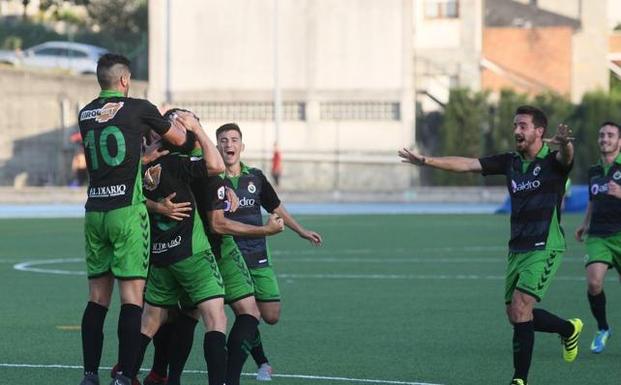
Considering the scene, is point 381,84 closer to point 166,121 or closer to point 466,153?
point 466,153

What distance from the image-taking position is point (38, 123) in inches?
1967

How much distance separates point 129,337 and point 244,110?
4675 cm

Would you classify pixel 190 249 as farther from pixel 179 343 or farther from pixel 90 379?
pixel 90 379

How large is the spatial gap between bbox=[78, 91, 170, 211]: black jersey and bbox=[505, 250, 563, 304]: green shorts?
117 inches

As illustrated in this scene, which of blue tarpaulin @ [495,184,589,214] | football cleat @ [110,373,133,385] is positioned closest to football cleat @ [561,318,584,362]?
football cleat @ [110,373,133,385]

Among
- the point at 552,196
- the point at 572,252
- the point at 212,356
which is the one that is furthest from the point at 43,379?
the point at 572,252

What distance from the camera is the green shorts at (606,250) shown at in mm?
13766

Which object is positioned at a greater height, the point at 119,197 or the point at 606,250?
the point at 119,197

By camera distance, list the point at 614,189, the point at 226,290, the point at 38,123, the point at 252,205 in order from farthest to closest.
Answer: the point at 38,123, the point at 614,189, the point at 252,205, the point at 226,290

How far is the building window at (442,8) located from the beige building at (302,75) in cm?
857

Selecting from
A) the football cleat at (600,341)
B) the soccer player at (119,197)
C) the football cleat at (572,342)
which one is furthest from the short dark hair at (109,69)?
the football cleat at (600,341)

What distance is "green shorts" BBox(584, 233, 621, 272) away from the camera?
542 inches

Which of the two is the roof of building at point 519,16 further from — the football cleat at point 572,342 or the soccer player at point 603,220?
the football cleat at point 572,342

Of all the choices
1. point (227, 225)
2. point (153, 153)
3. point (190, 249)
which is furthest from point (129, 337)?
point (153, 153)
